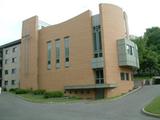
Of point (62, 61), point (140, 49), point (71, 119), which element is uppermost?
point (140, 49)

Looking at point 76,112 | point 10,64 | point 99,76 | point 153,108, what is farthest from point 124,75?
point 10,64

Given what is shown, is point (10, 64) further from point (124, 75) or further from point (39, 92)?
point (124, 75)

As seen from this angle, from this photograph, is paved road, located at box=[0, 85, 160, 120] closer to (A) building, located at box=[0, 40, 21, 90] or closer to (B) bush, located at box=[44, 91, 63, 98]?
(B) bush, located at box=[44, 91, 63, 98]

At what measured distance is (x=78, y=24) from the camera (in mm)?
37656

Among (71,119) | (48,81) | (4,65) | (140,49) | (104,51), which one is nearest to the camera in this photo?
(71,119)

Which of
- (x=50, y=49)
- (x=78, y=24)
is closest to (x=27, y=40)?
(x=50, y=49)

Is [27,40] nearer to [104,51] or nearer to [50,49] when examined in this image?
[50,49]

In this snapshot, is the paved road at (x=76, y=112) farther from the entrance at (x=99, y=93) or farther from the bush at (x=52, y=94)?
the entrance at (x=99, y=93)

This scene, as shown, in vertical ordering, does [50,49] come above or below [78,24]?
below

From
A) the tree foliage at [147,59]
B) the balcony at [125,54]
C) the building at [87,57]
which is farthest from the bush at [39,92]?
the tree foliage at [147,59]

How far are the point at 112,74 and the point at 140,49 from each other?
21.1m

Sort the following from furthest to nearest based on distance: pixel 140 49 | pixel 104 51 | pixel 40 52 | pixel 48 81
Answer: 1. pixel 140 49
2. pixel 40 52
3. pixel 48 81
4. pixel 104 51

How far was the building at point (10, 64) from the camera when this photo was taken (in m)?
52.2

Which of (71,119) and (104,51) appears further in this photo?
(104,51)
